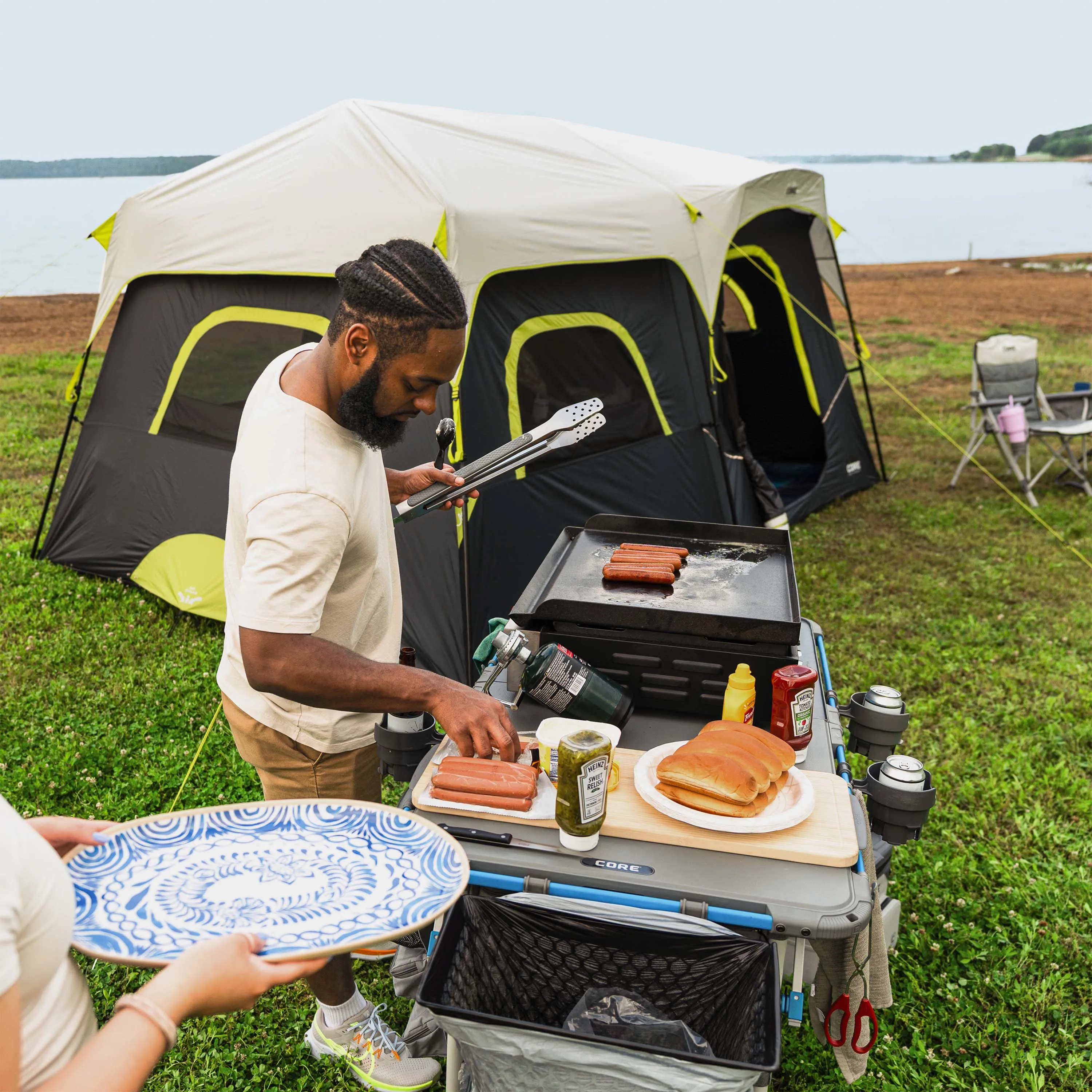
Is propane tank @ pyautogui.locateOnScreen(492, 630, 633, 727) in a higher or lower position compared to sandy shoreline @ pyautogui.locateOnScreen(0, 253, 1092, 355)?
higher

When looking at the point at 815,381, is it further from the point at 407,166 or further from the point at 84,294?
the point at 84,294

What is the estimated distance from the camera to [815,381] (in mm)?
6945

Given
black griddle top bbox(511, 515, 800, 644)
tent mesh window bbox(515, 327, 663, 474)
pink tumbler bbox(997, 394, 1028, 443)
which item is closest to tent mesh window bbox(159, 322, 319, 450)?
tent mesh window bbox(515, 327, 663, 474)

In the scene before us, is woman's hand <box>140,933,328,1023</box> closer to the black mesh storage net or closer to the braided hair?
the black mesh storage net

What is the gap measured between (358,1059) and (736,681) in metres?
1.34

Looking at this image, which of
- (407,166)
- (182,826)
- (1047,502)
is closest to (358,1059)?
(182,826)

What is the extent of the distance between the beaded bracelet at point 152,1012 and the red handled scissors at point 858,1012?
56.8 inches

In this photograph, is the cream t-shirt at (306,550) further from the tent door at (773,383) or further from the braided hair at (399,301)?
the tent door at (773,383)

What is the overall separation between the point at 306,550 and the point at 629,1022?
1120 millimetres

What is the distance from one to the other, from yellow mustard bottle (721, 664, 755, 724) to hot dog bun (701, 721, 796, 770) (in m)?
0.07

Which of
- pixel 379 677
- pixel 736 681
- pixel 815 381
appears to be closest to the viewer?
pixel 379 677

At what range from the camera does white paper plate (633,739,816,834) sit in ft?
5.68

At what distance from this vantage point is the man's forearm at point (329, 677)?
1754mm

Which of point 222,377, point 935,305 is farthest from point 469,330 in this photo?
point 935,305
